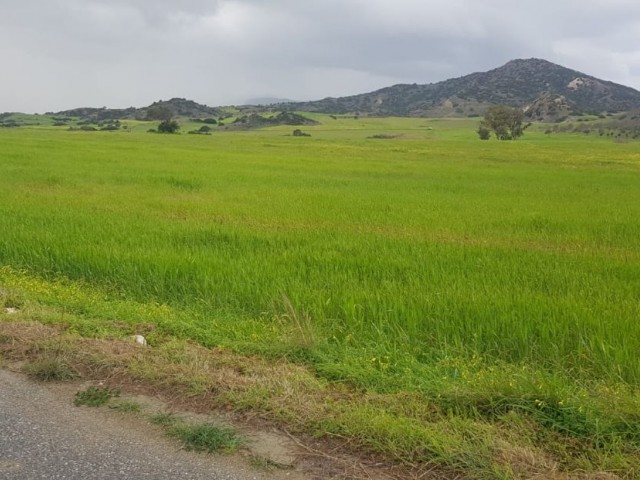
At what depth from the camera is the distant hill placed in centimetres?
15588

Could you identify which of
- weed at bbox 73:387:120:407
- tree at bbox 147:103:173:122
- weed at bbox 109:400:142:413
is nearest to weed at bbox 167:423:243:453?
weed at bbox 109:400:142:413

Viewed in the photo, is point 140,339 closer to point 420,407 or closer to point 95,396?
point 95,396

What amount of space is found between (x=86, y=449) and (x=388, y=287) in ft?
13.6

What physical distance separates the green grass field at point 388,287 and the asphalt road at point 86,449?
1.48 meters

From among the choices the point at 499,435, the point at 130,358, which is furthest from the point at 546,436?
the point at 130,358

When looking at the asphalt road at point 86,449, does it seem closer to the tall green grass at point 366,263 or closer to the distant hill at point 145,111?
the tall green grass at point 366,263

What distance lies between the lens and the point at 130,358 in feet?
15.5

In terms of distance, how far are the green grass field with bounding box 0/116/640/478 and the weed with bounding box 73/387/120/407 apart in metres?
1.22

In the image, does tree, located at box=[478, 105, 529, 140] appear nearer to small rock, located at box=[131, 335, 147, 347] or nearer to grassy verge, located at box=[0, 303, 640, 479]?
small rock, located at box=[131, 335, 147, 347]

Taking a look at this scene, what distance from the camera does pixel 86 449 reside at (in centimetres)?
350

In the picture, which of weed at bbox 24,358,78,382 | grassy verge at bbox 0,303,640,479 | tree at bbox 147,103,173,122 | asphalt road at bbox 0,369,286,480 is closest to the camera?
asphalt road at bbox 0,369,286,480

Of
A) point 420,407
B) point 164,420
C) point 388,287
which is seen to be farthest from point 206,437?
point 388,287

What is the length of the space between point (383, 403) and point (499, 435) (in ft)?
2.70

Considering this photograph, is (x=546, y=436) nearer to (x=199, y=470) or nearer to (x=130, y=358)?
(x=199, y=470)
